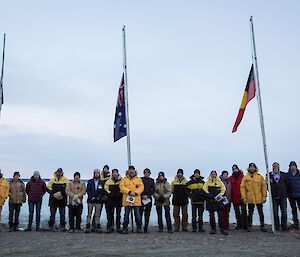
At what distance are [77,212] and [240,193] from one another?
582cm

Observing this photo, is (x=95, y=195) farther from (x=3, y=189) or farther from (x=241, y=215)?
(x=241, y=215)

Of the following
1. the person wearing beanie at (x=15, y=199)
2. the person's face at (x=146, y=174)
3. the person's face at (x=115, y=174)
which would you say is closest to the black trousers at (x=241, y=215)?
the person's face at (x=146, y=174)

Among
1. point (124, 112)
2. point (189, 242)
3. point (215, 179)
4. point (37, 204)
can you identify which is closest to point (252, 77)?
point (215, 179)

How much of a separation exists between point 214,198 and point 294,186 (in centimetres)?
298

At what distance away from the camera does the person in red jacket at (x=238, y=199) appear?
1419cm

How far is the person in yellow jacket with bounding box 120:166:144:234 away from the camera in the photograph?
13258 millimetres

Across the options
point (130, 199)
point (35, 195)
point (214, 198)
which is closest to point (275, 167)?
point (214, 198)

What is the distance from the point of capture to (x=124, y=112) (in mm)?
16000

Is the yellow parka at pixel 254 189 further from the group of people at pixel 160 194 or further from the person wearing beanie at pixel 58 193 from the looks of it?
the person wearing beanie at pixel 58 193

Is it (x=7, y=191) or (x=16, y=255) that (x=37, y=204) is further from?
(x=16, y=255)

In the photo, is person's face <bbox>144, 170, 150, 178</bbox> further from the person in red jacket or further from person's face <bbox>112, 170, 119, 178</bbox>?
the person in red jacket

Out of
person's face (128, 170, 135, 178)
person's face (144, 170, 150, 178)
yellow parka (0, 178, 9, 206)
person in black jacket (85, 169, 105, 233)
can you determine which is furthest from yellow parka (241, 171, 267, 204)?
yellow parka (0, 178, 9, 206)

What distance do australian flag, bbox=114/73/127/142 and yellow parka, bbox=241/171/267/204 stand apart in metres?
5.03

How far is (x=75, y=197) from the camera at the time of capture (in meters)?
13.8
